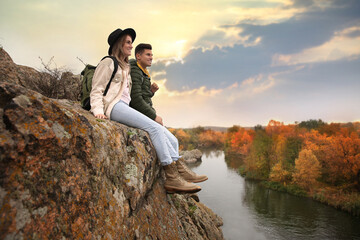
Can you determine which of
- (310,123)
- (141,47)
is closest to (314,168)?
(141,47)

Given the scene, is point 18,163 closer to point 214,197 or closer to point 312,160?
point 214,197

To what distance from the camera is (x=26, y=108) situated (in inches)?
75.1

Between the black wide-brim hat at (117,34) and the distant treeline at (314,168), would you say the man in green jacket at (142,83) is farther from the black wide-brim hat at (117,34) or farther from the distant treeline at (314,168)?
the distant treeline at (314,168)

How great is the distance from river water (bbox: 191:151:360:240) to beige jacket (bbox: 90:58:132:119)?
21748mm

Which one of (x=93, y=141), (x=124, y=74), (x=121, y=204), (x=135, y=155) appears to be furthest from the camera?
(x=124, y=74)

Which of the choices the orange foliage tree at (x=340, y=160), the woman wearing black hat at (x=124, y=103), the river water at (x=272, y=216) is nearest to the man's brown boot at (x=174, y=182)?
the woman wearing black hat at (x=124, y=103)

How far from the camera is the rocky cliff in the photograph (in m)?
1.66

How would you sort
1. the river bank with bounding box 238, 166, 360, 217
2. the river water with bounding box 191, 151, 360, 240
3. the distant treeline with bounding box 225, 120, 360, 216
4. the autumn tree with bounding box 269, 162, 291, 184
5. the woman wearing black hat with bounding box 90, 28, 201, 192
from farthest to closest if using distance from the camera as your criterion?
the autumn tree with bounding box 269, 162, 291, 184 < the distant treeline with bounding box 225, 120, 360, 216 < the river bank with bounding box 238, 166, 360, 217 < the river water with bounding box 191, 151, 360, 240 < the woman wearing black hat with bounding box 90, 28, 201, 192

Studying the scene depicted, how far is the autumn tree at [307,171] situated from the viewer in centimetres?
3166

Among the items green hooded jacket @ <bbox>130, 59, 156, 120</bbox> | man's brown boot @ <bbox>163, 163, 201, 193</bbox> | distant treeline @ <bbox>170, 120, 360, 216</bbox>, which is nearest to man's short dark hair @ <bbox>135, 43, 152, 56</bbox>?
green hooded jacket @ <bbox>130, 59, 156, 120</bbox>

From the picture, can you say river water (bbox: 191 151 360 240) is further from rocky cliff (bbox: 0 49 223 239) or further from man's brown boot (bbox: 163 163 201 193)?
rocky cliff (bbox: 0 49 223 239)

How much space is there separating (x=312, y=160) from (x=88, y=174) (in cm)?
3782

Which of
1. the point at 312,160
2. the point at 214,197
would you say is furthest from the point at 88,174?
the point at 312,160

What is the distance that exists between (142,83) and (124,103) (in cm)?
91
